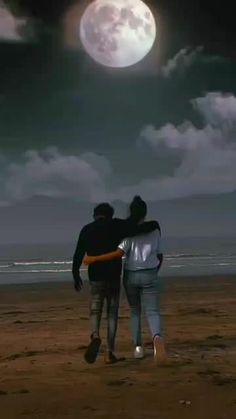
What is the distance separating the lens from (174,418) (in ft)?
17.4

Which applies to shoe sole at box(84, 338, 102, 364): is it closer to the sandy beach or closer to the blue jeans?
the sandy beach

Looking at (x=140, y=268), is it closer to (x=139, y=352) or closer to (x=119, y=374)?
(x=139, y=352)

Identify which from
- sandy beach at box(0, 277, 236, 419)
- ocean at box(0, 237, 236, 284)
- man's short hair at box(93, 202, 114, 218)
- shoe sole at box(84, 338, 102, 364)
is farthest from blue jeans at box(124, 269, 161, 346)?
ocean at box(0, 237, 236, 284)

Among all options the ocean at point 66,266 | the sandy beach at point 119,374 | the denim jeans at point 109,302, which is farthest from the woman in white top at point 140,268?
the ocean at point 66,266

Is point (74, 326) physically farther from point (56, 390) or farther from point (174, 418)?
point (174, 418)

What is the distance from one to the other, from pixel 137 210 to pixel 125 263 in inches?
24.8

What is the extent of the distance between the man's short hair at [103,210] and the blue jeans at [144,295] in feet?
2.33

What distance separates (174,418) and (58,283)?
2038 centimetres

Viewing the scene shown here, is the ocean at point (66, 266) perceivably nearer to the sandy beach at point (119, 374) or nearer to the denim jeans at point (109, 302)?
the sandy beach at point (119, 374)

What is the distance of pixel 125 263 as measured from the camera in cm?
787

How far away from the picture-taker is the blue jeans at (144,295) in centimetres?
774

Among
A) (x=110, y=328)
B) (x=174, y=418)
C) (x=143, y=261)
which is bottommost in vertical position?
(x=174, y=418)

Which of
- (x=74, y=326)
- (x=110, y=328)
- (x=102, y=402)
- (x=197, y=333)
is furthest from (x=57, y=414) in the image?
(x=74, y=326)

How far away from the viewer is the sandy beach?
561cm
